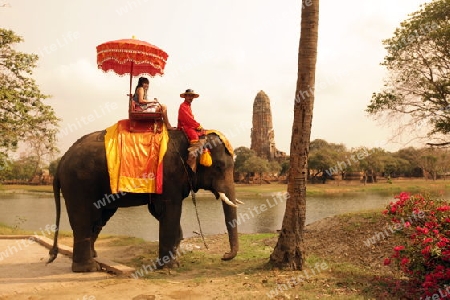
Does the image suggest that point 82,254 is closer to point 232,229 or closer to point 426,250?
point 232,229

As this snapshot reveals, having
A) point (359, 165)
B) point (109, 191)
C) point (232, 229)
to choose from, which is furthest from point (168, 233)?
point (359, 165)

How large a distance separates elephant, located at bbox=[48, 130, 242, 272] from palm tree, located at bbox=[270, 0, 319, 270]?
3.62 feet

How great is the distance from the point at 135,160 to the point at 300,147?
3.19 m

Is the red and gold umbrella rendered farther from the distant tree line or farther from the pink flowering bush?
the distant tree line

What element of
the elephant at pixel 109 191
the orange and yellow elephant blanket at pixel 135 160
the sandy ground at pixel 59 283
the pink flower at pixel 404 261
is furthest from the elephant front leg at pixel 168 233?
the pink flower at pixel 404 261

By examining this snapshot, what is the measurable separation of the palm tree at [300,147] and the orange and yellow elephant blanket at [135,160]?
2.53 metres

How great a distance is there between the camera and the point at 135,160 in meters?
7.79

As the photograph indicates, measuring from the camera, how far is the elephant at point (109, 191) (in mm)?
7750

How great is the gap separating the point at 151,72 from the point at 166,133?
2.35 meters

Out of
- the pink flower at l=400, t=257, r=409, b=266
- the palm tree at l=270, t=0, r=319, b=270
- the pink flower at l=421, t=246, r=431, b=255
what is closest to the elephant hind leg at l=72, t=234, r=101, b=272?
the palm tree at l=270, t=0, r=319, b=270

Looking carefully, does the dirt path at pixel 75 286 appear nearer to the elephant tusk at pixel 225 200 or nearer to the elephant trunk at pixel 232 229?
the elephant trunk at pixel 232 229

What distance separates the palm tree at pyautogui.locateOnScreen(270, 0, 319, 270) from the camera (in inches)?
297

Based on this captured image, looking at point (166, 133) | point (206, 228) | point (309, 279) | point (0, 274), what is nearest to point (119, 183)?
point (166, 133)

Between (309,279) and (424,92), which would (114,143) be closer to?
(309,279)
